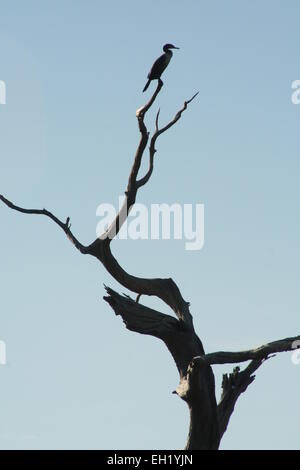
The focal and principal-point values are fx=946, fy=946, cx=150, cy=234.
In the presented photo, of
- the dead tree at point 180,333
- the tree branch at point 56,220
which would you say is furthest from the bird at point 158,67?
the tree branch at point 56,220

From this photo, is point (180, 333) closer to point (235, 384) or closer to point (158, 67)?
point (235, 384)

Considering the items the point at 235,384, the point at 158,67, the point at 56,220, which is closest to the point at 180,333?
the point at 235,384

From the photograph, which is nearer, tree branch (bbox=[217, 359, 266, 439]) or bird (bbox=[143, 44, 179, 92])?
tree branch (bbox=[217, 359, 266, 439])

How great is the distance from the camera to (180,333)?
56.7 feet

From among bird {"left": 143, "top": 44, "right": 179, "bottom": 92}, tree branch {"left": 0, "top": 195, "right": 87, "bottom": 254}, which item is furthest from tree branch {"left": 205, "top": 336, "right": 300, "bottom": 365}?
bird {"left": 143, "top": 44, "right": 179, "bottom": 92}

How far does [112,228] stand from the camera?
687 inches

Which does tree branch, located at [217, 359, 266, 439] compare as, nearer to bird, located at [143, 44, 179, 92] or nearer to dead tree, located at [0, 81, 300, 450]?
dead tree, located at [0, 81, 300, 450]

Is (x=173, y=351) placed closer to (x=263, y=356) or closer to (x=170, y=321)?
(x=170, y=321)

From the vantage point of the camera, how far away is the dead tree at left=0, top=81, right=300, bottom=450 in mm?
16500

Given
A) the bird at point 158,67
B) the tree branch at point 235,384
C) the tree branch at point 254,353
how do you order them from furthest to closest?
the bird at point 158,67 → the tree branch at point 235,384 → the tree branch at point 254,353

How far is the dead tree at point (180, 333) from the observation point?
16.5m

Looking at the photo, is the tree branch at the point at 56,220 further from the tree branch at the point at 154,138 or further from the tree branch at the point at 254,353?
the tree branch at the point at 254,353

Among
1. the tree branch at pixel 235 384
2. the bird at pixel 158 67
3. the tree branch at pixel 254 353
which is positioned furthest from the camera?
the bird at pixel 158 67
